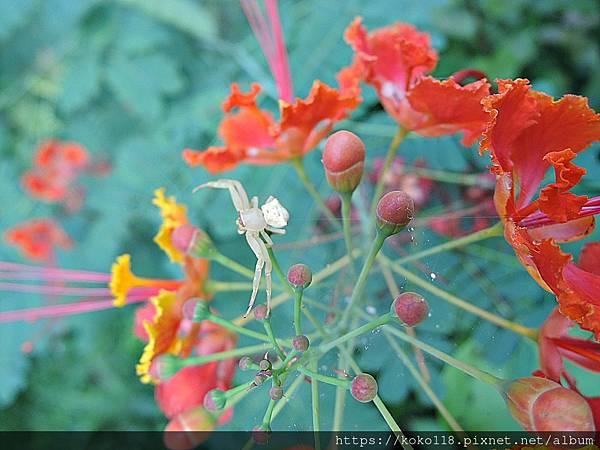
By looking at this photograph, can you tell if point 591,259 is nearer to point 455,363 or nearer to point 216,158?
point 455,363

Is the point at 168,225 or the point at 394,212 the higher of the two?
the point at 394,212

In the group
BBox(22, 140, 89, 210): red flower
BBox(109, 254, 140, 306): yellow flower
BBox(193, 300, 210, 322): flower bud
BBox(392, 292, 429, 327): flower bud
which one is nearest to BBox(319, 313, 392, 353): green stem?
BBox(392, 292, 429, 327): flower bud

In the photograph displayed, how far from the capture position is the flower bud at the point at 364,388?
91 cm

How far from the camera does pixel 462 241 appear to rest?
43.7 inches

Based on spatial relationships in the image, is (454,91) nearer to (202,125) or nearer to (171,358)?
(171,358)

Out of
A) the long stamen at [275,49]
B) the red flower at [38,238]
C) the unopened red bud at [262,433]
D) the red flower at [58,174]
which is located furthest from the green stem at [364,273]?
the red flower at [58,174]

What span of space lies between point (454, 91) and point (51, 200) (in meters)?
1.94

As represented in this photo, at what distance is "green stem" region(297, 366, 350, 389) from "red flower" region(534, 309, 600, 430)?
34cm

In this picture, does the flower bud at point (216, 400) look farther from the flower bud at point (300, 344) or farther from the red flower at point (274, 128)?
the red flower at point (274, 128)

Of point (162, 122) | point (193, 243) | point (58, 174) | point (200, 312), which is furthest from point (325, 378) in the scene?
point (58, 174)

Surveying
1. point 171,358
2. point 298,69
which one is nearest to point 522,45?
point 298,69

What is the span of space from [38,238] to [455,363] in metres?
1.86

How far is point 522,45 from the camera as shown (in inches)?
89.0

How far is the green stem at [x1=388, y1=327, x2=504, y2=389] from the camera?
101 centimetres
